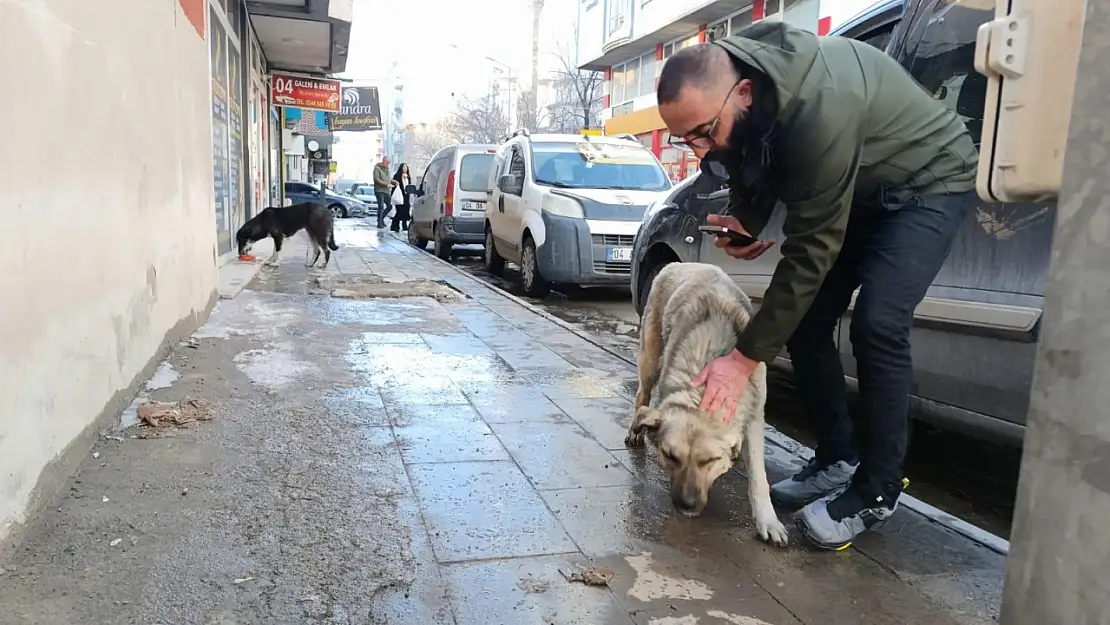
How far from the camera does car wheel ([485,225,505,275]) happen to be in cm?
1329

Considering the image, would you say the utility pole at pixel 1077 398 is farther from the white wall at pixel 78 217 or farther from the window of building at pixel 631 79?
the window of building at pixel 631 79

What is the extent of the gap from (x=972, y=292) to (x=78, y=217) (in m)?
3.81

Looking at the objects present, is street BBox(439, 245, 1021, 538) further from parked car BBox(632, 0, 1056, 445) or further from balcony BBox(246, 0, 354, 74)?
balcony BBox(246, 0, 354, 74)

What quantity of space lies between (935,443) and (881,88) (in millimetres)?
2604

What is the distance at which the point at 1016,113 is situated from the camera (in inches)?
59.6

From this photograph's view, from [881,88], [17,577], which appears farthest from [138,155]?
[881,88]

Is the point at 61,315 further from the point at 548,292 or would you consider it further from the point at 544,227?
the point at 548,292

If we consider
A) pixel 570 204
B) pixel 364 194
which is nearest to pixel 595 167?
pixel 570 204

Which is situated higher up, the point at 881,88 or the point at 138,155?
the point at 881,88

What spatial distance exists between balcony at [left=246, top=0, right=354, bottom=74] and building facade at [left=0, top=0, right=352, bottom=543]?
8.16m

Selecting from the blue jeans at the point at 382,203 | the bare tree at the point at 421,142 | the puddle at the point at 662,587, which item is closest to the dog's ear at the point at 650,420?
the puddle at the point at 662,587

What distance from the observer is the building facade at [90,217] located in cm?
278

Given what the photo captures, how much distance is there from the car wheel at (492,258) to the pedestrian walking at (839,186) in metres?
10.2

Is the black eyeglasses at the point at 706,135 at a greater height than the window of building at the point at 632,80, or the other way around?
the window of building at the point at 632,80
